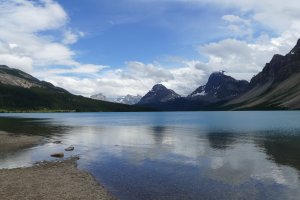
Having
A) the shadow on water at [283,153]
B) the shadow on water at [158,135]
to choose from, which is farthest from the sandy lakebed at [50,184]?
the shadow on water at [158,135]

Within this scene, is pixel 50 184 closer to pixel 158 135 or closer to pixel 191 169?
pixel 191 169

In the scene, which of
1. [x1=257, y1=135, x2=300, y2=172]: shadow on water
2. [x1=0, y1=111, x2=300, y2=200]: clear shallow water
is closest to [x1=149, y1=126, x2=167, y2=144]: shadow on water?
[x1=0, y1=111, x2=300, y2=200]: clear shallow water

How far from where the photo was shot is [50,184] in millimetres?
40406

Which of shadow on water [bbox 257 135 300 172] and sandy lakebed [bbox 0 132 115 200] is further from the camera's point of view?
shadow on water [bbox 257 135 300 172]

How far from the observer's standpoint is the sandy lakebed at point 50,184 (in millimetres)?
35656

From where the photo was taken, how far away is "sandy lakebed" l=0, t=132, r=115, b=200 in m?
35.7

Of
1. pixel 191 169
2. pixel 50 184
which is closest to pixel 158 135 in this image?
pixel 191 169

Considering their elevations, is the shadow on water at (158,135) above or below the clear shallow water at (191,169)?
above

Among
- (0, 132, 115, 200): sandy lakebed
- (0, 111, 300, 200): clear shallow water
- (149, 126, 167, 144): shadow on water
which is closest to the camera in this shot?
(0, 132, 115, 200): sandy lakebed

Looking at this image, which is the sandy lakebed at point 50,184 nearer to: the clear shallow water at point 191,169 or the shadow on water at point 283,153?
the clear shallow water at point 191,169

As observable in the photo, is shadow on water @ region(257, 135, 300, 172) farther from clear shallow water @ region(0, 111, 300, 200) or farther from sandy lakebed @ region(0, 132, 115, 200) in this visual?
sandy lakebed @ region(0, 132, 115, 200)

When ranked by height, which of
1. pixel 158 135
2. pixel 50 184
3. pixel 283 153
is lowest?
pixel 50 184

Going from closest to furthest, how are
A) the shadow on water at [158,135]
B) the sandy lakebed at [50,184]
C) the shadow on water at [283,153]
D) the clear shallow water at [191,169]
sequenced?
the sandy lakebed at [50,184], the clear shallow water at [191,169], the shadow on water at [283,153], the shadow on water at [158,135]

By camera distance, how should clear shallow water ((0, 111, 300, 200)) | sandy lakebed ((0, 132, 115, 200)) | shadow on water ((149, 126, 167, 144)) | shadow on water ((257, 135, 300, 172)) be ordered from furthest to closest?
shadow on water ((149, 126, 167, 144)), shadow on water ((257, 135, 300, 172)), clear shallow water ((0, 111, 300, 200)), sandy lakebed ((0, 132, 115, 200))
